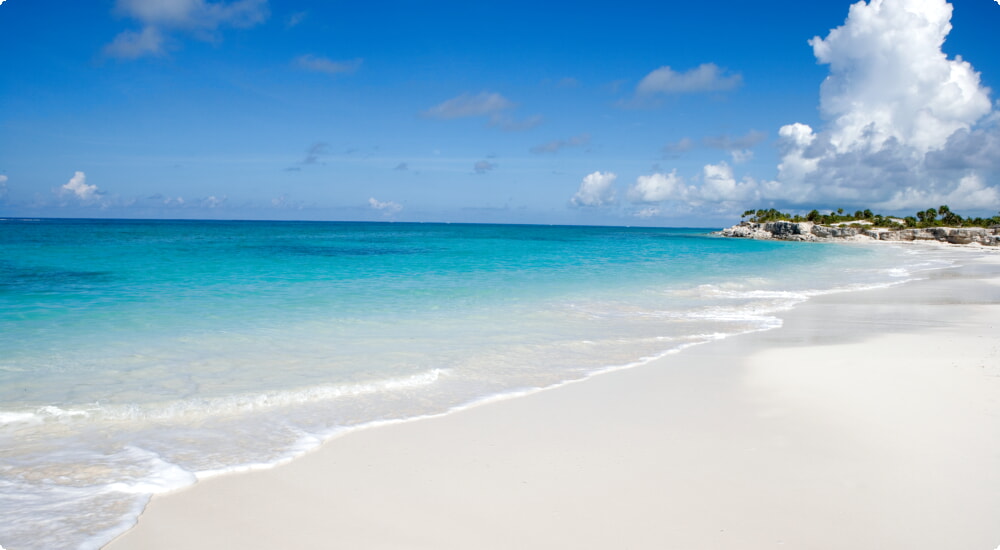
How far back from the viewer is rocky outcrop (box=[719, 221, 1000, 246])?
72.4m

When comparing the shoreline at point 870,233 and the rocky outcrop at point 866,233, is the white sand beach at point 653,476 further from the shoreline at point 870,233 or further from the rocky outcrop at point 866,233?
the rocky outcrop at point 866,233

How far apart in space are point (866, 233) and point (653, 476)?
98.1 m

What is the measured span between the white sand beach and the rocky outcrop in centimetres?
8350

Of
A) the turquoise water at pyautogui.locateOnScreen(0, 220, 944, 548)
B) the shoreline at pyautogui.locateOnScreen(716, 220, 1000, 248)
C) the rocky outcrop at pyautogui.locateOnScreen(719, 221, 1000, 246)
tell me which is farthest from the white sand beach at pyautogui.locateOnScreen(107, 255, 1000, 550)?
the rocky outcrop at pyautogui.locateOnScreen(719, 221, 1000, 246)

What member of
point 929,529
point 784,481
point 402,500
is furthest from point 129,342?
point 929,529

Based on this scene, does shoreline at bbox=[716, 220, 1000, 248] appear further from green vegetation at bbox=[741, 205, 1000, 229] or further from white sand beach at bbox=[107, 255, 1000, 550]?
white sand beach at bbox=[107, 255, 1000, 550]

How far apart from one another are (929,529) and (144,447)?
6567mm

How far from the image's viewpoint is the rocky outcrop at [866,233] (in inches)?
2849

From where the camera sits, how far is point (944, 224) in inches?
3403

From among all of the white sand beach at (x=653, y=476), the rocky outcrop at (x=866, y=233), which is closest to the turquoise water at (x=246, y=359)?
the white sand beach at (x=653, y=476)

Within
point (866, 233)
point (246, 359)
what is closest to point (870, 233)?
point (866, 233)

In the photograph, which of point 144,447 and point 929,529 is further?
point 144,447

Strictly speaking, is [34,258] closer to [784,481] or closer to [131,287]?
[131,287]

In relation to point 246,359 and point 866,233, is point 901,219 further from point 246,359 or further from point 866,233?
point 246,359
